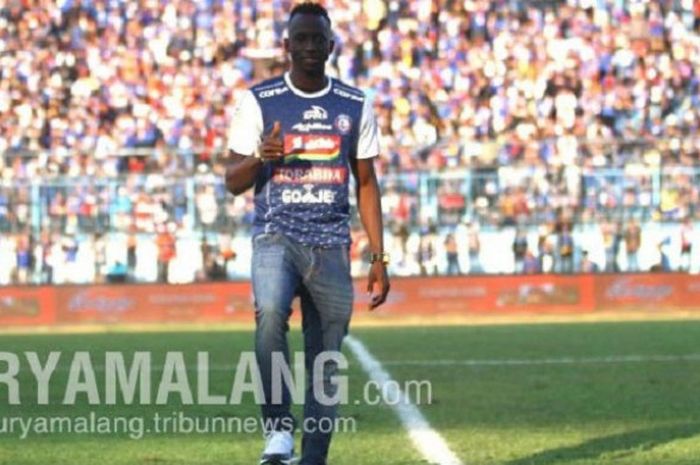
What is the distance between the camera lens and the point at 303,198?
803 cm

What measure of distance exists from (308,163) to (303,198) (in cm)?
16

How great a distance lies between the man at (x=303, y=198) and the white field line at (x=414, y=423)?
1144mm

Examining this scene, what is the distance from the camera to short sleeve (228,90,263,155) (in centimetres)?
798

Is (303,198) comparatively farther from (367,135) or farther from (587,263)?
(587,263)

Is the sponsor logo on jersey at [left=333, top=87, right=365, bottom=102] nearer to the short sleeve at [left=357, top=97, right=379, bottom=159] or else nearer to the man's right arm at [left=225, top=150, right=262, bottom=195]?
the short sleeve at [left=357, top=97, right=379, bottom=159]

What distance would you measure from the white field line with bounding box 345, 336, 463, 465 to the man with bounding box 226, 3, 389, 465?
114 cm

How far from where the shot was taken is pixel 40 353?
63.1 ft

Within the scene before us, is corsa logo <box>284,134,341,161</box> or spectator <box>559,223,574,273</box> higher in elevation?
corsa logo <box>284,134,341,161</box>

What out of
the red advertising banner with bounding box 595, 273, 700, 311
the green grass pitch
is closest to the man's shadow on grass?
the green grass pitch

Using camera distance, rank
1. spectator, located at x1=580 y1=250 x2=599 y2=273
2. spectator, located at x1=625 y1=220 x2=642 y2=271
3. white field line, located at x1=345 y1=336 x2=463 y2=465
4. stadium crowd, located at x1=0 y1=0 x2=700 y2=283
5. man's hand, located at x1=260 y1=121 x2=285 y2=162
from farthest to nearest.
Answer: spectator, located at x1=580 y1=250 x2=599 y2=273 < spectator, located at x1=625 y1=220 x2=642 y2=271 < stadium crowd, located at x1=0 y1=0 x2=700 y2=283 < white field line, located at x1=345 y1=336 x2=463 y2=465 < man's hand, located at x1=260 y1=121 x2=285 y2=162

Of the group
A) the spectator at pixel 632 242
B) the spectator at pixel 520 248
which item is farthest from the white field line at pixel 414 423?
the spectator at pixel 632 242

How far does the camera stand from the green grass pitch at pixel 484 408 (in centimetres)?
941

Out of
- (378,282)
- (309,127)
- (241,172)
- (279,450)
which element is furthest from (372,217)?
(279,450)

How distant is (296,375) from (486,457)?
20.2 ft
